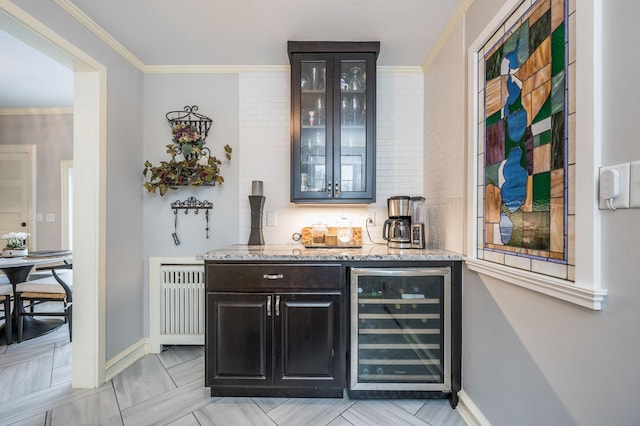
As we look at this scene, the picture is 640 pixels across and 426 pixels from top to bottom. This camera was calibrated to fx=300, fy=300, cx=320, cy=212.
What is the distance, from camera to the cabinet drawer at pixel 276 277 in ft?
6.23

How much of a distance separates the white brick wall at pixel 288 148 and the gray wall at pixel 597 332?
113 centimetres

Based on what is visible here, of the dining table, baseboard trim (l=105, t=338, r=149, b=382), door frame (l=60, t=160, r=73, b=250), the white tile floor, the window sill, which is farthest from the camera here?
door frame (l=60, t=160, r=73, b=250)

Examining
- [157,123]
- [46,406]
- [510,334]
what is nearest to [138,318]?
[46,406]

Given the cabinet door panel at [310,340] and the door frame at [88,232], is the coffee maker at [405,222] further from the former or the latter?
the door frame at [88,232]

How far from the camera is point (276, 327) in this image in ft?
6.22

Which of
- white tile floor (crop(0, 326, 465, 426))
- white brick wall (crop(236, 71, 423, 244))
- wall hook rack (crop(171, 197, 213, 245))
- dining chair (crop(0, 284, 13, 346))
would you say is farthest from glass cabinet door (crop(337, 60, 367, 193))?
dining chair (crop(0, 284, 13, 346))

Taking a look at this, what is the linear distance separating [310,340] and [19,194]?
4.92m

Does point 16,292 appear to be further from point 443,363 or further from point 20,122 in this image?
point 443,363

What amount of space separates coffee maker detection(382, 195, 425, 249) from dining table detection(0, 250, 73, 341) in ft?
10.7

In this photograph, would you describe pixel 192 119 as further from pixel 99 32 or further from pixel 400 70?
pixel 400 70

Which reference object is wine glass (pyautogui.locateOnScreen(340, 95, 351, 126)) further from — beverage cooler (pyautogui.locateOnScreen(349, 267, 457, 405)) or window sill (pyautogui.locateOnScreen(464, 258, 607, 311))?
window sill (pyautogui.locateOnScreen(464, 258, 607, 311))

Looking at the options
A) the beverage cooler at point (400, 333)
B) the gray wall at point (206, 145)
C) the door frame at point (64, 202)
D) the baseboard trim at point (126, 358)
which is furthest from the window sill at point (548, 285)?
the door frame at point (64, 202)

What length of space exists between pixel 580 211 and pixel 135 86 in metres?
3.04

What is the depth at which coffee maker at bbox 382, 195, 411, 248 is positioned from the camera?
89.0 inches
